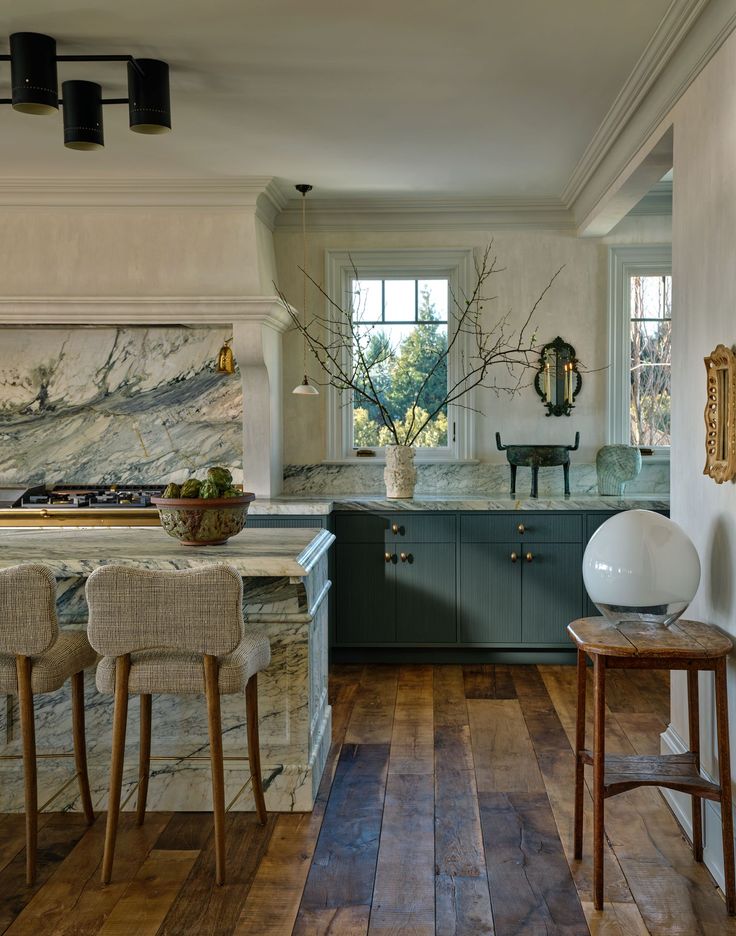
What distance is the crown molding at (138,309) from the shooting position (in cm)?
515

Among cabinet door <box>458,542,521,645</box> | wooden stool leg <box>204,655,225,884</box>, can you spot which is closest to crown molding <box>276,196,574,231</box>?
cabinet door <box>458,542,521,645</box>

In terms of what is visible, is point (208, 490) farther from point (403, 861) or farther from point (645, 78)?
point (645, 78)

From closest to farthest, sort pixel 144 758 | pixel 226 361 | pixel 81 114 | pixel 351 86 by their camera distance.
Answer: pixel 144 758 → pixel 81 114 → pixel 351 86 → pixel 226 361

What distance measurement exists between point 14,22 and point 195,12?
644 millimetres

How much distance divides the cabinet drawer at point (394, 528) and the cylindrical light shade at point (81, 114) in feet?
8.24

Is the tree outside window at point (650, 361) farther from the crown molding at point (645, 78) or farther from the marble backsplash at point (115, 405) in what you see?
the marble backsplash at point (115, 405)

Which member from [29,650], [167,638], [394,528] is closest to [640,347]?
[394,528]

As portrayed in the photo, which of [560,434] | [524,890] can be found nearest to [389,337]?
[560,434]

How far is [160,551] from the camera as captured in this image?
3.21 metres

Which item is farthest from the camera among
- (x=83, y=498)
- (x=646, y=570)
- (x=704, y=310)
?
(x=83, y=498)

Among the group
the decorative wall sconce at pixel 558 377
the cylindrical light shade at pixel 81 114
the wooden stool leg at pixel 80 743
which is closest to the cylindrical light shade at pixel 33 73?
the cylindrical light shade at pixel 81 114

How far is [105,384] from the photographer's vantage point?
5.55 m

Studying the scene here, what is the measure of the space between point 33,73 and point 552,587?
12.0 feet

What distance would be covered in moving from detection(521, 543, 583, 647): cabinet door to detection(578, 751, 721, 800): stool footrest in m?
2.24
